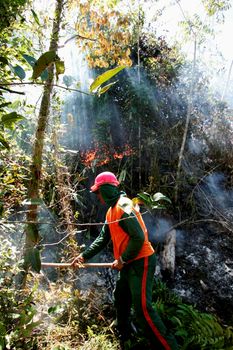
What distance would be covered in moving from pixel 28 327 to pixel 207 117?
6.93 metres

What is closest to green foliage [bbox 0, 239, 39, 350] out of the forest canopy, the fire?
the forest canopy

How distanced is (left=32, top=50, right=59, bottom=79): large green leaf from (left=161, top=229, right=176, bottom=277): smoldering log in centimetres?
502

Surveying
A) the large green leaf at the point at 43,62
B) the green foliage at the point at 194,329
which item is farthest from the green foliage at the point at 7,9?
the green foliage at the point at 194,329

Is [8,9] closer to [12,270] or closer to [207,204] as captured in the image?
[12,270]

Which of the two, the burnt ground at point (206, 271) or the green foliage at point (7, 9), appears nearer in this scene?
the green foliage at point (7, 9)

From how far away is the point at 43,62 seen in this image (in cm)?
93

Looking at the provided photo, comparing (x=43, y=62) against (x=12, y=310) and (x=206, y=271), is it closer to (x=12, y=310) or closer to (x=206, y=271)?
(x=12, y=310)

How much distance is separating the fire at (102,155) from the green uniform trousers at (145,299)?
11.2 ft

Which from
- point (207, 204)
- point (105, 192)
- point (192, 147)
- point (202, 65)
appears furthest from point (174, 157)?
point (105, 192)

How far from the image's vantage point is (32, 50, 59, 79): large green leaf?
92cm

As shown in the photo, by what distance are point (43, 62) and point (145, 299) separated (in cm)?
258

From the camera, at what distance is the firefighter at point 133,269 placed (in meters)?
2.94

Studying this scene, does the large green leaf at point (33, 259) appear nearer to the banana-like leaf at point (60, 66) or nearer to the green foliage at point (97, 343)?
the banana-like leaf at point (60, 66)

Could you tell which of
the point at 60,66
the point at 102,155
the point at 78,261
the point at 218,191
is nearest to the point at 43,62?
the point at 60,66
